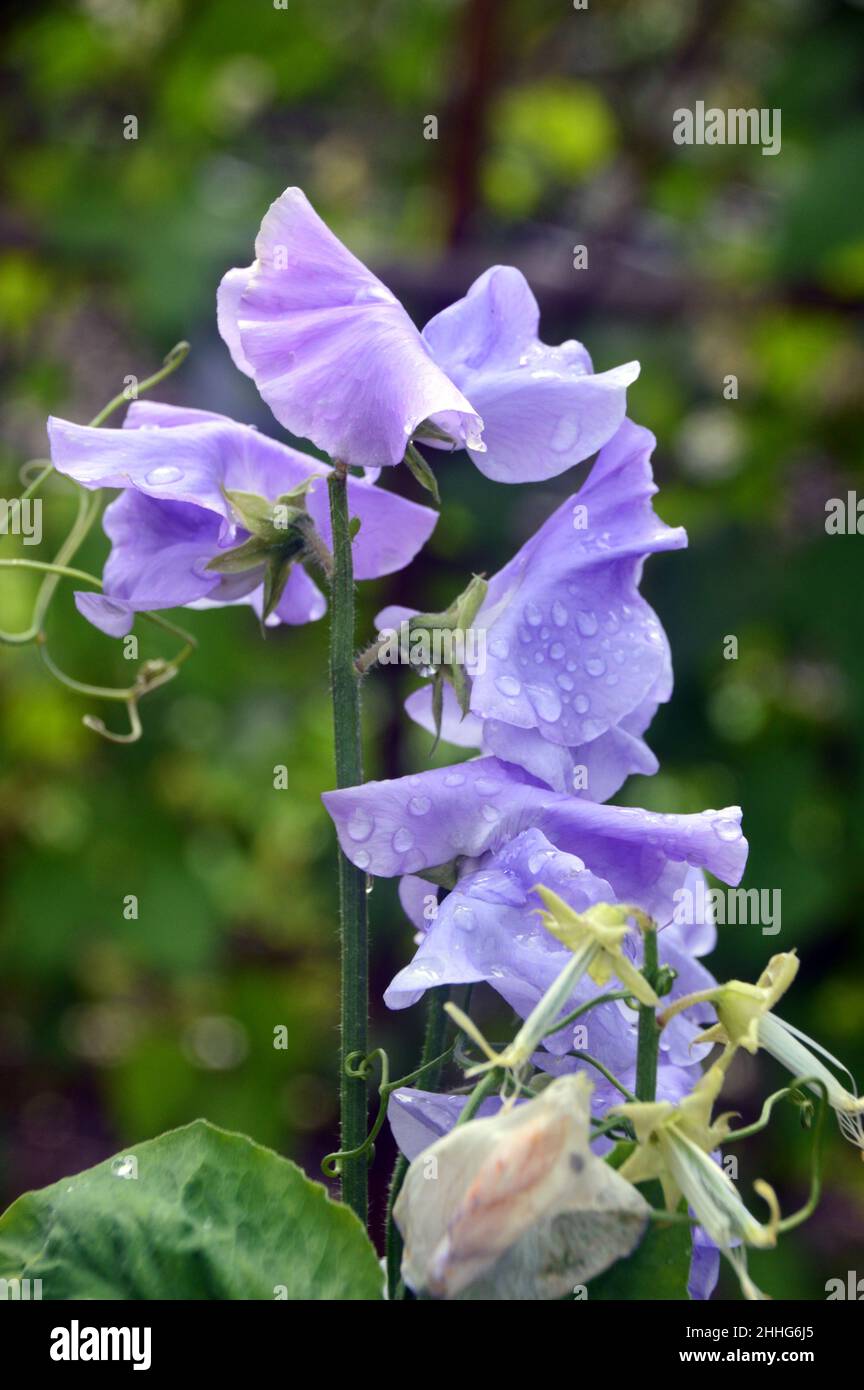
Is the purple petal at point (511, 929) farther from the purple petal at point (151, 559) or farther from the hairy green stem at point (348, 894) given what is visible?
the purple petal at point (151, 559)

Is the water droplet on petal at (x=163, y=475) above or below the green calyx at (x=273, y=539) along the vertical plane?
above

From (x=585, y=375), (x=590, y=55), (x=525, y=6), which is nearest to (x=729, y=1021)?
(x=585, y=375)

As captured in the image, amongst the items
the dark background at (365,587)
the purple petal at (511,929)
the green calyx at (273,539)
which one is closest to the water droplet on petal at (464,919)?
the purple petal at (511,929)

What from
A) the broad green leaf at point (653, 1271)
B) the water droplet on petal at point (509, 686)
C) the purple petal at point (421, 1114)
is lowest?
the broad green leaf at point (653, 1271)

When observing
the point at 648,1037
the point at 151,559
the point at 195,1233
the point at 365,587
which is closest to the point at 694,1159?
the point at 648,1037

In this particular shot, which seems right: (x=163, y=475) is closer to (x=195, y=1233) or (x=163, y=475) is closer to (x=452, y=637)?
(x=452, y=637)

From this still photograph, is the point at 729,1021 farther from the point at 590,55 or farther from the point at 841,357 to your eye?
the point at 590,55
